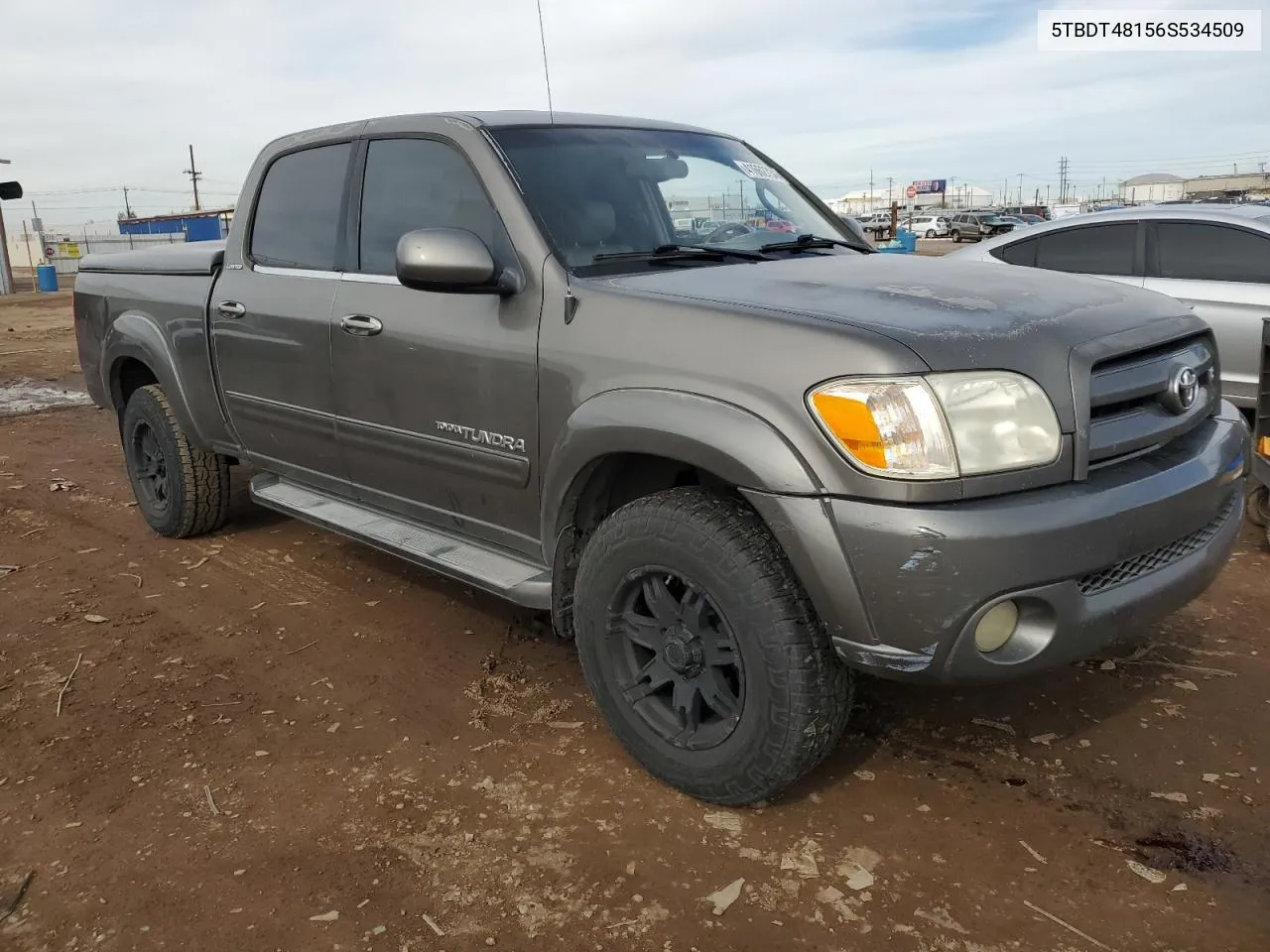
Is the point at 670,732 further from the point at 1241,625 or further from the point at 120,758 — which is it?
the point at 1241,625

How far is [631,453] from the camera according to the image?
2777mm

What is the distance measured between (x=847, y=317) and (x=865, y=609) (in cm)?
69

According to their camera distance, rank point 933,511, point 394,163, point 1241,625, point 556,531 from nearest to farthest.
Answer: point 933,511 → point 556,531 → point 394,163 → point 1241,625

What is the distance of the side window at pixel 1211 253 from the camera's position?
239 inches

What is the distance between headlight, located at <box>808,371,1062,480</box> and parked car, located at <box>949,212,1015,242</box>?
1664 inches

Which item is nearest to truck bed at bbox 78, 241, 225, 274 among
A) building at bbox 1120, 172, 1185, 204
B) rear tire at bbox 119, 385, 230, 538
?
rear tire at bbox 119, 385, 230, 538

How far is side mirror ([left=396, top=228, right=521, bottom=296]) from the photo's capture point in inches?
113

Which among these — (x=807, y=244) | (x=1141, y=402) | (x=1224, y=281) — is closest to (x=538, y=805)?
(x=1141, y=402)

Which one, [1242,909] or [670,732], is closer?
[1242,909]

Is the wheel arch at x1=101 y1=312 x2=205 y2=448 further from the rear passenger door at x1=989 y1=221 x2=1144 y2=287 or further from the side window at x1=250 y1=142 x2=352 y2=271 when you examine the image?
the rear passenger door at x1=989 y1=221 x2=1144 y2=287

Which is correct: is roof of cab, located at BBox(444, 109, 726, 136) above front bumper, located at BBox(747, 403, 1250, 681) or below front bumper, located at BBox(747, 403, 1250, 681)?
above

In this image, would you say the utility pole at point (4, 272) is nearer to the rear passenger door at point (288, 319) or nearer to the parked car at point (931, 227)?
the rear passenger door at point (288, 319)

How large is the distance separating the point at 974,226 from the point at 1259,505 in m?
43.4

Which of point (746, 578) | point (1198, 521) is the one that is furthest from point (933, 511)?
point (1198, 521)
